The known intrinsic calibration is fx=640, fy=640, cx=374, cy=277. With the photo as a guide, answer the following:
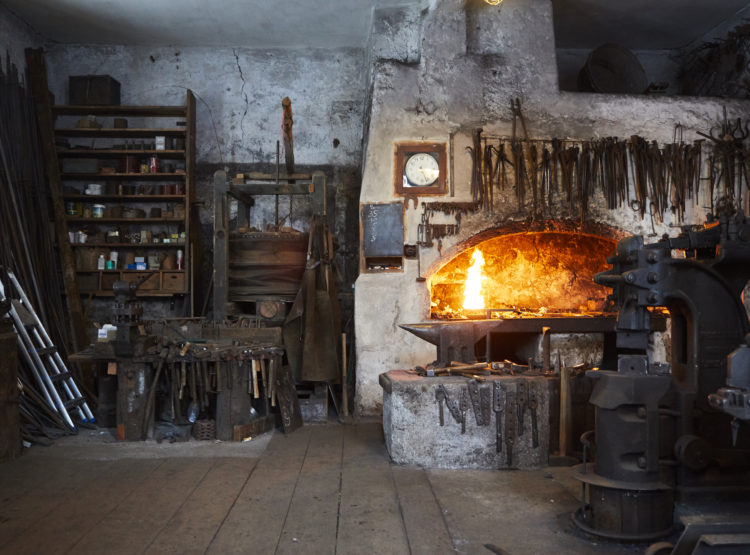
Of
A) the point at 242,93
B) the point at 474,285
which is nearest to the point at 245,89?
the point at 242,93

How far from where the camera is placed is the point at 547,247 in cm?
743

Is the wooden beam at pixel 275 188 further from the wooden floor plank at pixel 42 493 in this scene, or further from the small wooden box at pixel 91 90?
the wooden floor plank at pixel 42 493

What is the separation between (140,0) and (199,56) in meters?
1.21

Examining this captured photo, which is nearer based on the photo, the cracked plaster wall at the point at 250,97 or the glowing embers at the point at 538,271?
the glowing embers at the point at 538,271

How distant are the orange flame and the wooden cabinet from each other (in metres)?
3.12

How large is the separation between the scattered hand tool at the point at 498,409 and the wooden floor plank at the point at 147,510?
2.08 m

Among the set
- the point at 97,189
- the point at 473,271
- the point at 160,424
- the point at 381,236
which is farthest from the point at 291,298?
the point at 97,189

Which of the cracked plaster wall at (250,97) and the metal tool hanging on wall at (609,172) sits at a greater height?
the cracked plaster wall at (250,97)

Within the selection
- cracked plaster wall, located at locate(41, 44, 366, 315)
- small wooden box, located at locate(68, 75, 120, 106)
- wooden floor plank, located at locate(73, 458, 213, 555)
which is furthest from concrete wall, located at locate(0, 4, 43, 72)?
wooden floor plank, located at locate(73, 458, 213, 555)

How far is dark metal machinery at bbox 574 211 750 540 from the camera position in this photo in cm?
330

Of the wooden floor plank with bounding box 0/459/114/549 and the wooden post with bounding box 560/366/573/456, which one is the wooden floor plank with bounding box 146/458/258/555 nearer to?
the wooden floor plank with bounding box 0/459/114/549

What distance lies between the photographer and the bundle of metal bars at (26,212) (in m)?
6.21

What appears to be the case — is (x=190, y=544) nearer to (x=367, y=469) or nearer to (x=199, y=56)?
(x=367, y=469)

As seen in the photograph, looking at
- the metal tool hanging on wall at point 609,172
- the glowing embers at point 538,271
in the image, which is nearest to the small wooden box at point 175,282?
the glowing embers at point 538,271
